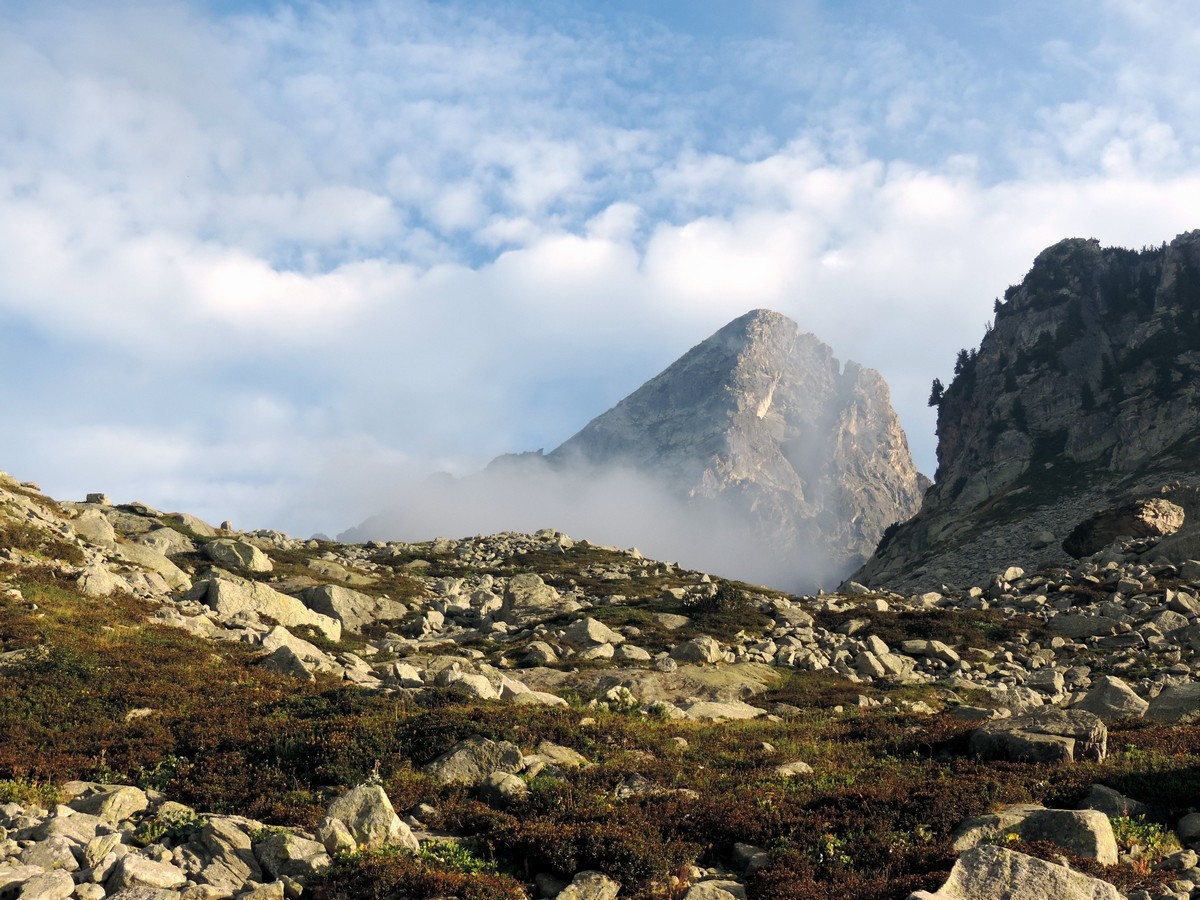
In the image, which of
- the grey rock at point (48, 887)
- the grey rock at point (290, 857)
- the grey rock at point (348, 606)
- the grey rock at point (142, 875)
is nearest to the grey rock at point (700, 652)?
the grey rock at point (348, 606)

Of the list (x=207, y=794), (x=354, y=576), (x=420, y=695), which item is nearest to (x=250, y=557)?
Result: (x=354, y=576)

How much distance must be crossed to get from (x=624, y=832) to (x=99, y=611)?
2076 cm

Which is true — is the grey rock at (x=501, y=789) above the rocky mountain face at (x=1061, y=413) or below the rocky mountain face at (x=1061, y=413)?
below

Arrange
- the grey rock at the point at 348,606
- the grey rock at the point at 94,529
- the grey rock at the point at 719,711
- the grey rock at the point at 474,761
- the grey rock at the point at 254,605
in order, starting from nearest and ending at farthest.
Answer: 1. the grey rock at the point at 474,761
2. the grey rock at the point at 719,711
3. the grey rock at the point at 254,605
4. the grey rock at the point at 94,529
5. the grey rock at the point at 348,606

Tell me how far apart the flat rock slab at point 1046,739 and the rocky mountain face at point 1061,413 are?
57213 mm

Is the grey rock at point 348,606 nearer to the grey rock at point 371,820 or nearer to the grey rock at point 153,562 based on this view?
the grey rock at point 153,562

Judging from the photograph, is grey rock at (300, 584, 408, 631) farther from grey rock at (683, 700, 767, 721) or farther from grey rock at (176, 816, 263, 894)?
grey rock at (176, 816, 263, 894)

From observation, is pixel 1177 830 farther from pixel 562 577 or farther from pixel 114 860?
pixel 562 577

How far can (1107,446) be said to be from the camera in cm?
9688

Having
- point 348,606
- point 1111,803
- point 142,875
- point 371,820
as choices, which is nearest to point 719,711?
point 1111,803

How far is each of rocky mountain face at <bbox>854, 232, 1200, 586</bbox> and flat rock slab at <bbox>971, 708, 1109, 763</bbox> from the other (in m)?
57.2

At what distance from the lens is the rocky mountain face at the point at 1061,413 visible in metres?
83.1

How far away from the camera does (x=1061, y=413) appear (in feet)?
357

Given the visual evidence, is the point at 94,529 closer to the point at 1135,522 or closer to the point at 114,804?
the point at 114,804
